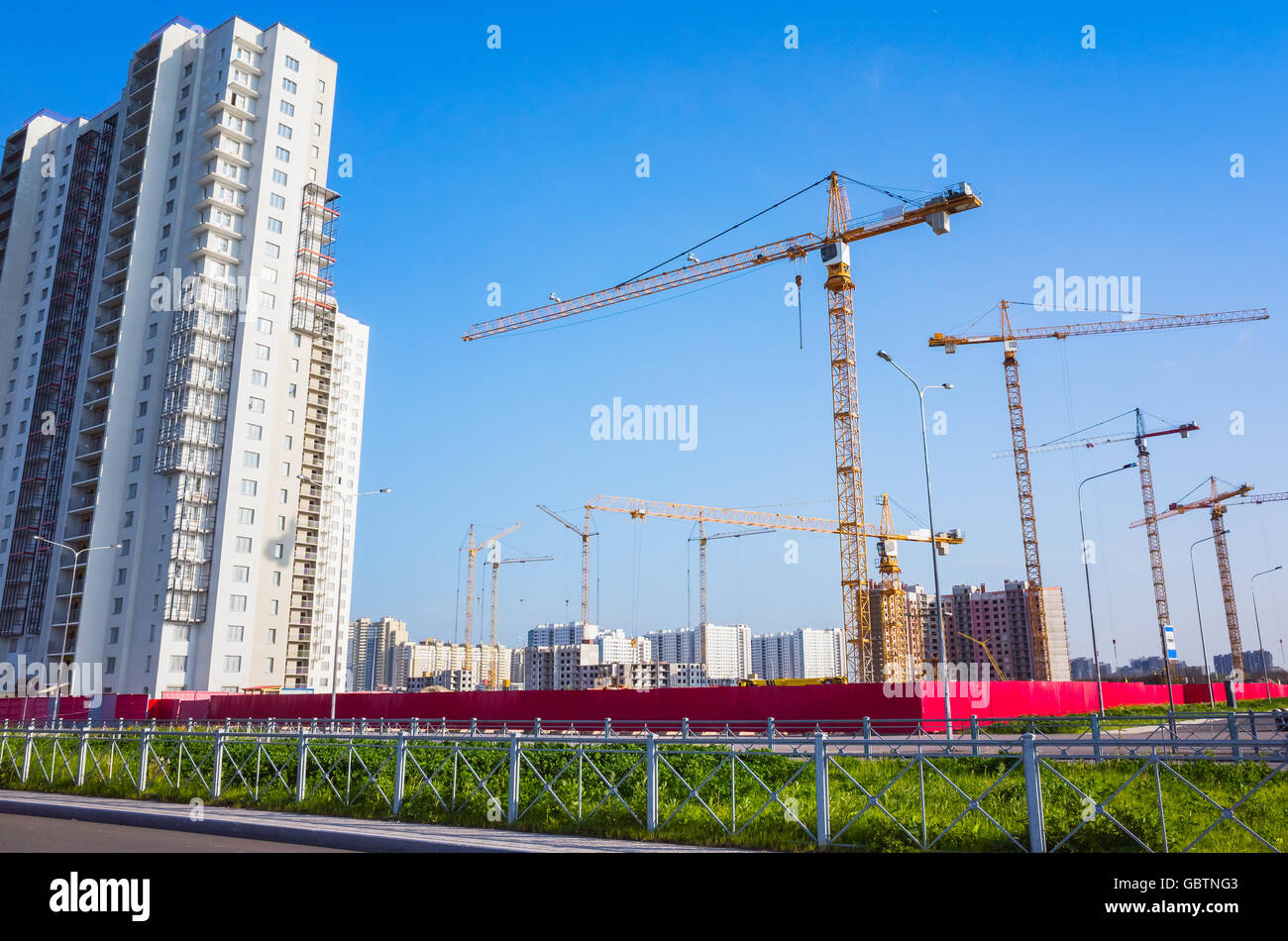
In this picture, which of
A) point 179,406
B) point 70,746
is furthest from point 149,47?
point 70,746

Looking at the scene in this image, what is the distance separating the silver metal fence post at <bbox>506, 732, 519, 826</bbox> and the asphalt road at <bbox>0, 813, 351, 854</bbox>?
2359mm

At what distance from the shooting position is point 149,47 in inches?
2682

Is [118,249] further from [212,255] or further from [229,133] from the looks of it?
[229,133]

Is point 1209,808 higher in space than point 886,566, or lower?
lower

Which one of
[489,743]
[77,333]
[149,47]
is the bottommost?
[489,743]

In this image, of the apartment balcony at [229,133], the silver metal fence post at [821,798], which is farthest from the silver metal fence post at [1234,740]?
the apartment balcony at [229,133]

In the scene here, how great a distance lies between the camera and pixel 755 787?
1181cm

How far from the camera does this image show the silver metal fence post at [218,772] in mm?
15062

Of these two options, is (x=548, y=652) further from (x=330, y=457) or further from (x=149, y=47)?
(x=149, y=47)

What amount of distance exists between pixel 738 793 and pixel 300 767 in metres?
7.30

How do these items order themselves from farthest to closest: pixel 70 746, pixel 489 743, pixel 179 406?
pixel 179 406 < pixel 70 746 < pixel 489 743

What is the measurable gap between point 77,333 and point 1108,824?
7585 cm

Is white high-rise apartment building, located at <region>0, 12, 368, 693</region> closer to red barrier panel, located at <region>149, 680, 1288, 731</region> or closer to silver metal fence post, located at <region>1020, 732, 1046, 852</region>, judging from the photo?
red barrier panel, located at <region>149, 680, 1288, 731</region>

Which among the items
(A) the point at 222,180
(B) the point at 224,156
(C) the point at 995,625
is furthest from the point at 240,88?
(C) the point at 995,625
